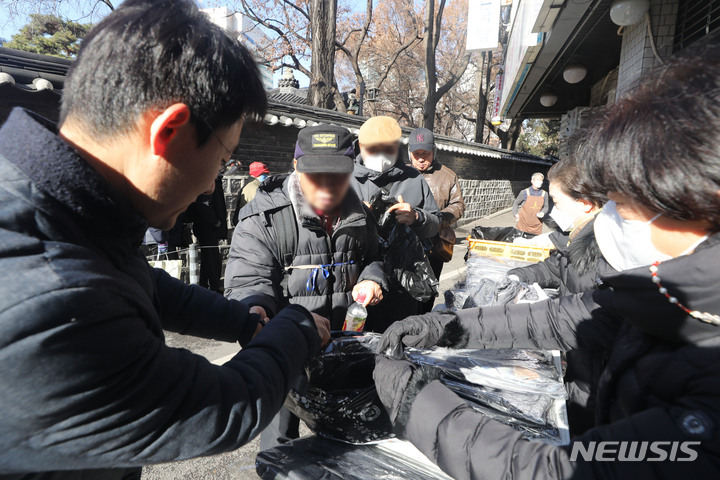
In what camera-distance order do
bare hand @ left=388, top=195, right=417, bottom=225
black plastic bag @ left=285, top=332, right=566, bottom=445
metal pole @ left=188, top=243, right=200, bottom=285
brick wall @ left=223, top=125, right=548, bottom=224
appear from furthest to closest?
brick wall @ left=223, top=125, right=548, bottom=224, metal pole @ left=188, top=243, right=200, bottom=285, bare hand @ left=388, top=195, right=417, bottom=225, black plastic bag @ left=285, top=332, right=566, bottom=445

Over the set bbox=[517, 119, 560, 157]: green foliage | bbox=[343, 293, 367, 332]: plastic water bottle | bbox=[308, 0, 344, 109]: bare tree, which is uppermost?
bbox=[517, 119, 560, 157]: green foliage

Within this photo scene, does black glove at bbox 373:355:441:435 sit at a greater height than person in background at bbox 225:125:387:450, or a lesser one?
lesser

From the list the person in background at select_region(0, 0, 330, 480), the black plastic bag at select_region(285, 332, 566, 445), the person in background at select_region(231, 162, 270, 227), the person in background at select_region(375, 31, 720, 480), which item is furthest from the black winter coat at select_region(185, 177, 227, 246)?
the person in background at select_region(375, 31, 720, 480)

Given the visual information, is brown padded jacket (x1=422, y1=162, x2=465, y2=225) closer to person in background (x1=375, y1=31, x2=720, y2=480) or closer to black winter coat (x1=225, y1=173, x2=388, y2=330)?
black winter coat (x1=225, y1=173, x2=388, y2=330)

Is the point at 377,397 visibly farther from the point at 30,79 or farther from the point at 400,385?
the point at 30,79

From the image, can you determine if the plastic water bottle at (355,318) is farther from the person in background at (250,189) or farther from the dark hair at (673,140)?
the person in background at (250,189)

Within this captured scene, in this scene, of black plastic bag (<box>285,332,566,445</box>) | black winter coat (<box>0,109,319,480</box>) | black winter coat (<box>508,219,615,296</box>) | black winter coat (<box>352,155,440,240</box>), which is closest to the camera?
black winter coat (<box>0,109,319,480</box>)

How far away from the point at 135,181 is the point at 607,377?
4.30 feet

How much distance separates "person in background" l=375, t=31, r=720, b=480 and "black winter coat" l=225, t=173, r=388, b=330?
2.94ft

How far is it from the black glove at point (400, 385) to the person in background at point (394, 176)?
1.56 meters

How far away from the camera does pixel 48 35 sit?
1995 centimetres

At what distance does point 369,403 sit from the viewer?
4.24ft

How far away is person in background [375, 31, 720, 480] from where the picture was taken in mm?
780

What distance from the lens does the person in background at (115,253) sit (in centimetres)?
62
